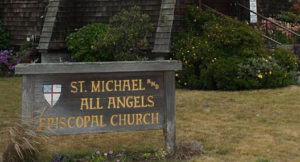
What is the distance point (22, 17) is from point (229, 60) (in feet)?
29.9

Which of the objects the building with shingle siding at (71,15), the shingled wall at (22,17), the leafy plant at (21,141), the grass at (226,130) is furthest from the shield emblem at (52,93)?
the shingled wall at (22,17)

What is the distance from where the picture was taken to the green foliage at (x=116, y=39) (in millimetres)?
12445

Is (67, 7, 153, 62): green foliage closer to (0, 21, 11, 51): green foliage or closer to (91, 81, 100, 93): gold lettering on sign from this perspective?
(0, 21, 11, 51): green foliage

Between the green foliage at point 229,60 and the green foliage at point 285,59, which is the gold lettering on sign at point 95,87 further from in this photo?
the green foliage at point 285,59

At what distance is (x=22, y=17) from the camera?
16.7 meters

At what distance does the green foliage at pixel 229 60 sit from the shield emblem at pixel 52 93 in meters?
6.78

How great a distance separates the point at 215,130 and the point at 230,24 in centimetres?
618

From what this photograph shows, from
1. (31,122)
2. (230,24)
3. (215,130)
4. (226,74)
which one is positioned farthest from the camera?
(230,24)

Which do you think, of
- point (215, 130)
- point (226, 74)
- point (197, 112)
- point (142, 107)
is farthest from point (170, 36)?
point (142, 107)

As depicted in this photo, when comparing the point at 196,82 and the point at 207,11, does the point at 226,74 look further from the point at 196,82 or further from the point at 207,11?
the point at 207,11

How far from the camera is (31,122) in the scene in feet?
16.2

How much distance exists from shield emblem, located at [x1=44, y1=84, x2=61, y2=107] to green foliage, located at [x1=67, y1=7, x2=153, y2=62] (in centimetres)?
728

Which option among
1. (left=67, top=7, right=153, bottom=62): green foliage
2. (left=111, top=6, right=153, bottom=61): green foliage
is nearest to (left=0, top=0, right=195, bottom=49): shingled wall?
(left=67, top=7, right=153, bottom=62): green foliage

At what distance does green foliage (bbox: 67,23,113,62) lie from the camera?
522 inches
